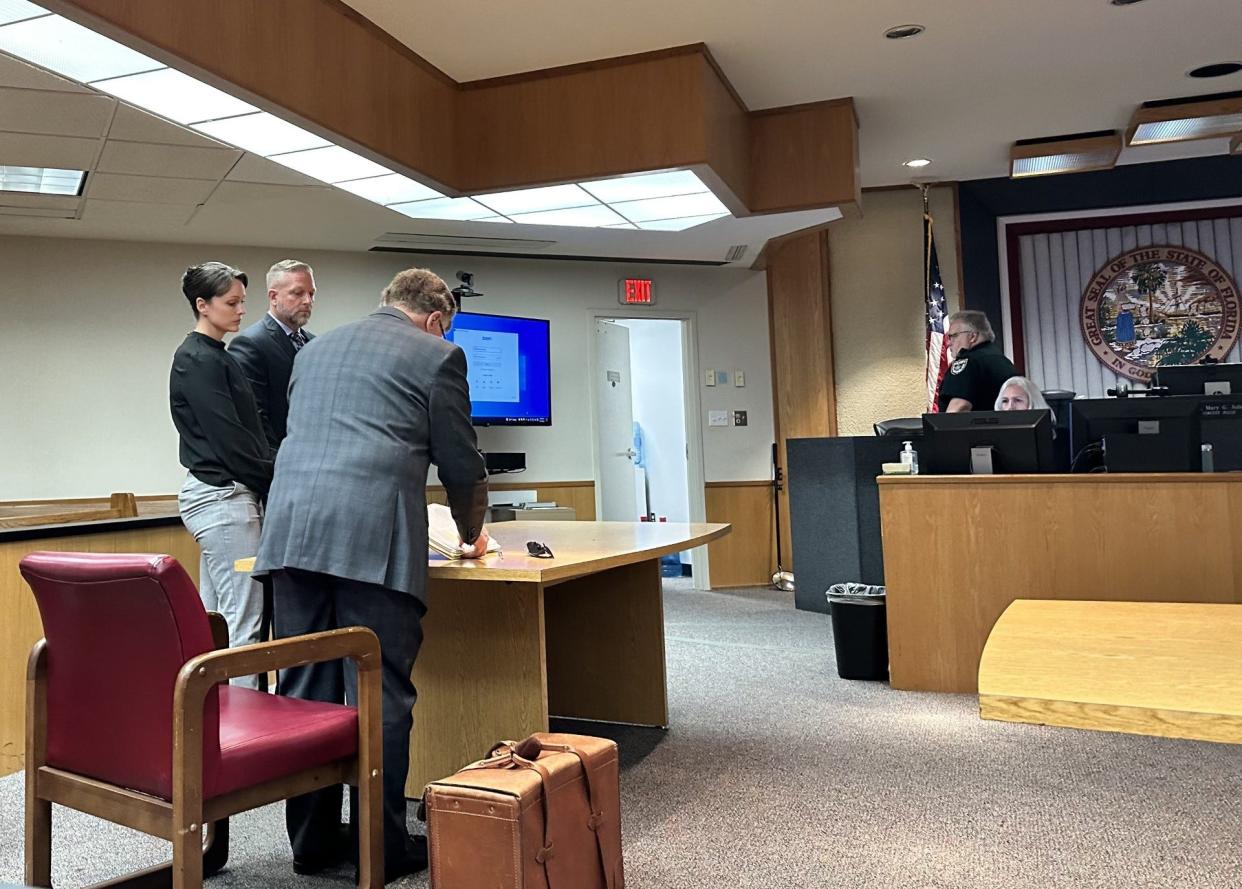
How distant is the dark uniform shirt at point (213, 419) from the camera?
9.45 feet

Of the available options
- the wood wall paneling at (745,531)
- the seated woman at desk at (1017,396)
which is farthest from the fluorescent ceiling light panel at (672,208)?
the wood wall paneling at (745,531)

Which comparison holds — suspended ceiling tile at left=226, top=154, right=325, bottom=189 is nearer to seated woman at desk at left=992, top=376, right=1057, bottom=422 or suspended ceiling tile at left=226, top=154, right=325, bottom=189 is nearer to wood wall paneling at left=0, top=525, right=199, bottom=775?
wood wall paneling at left=0, top=525, right=199, bottom=775

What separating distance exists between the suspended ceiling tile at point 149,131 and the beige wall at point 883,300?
4.72 meters

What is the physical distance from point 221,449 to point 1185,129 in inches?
234

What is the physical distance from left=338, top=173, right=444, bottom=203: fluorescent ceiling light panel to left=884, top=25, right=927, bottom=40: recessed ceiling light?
7.68 ft

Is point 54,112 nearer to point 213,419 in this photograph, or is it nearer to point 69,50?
point 69,50

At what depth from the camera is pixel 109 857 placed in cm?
259

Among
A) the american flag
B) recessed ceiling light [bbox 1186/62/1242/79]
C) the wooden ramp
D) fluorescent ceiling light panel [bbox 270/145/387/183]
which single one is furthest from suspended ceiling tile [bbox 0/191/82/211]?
recessed ceiling light [bbox 1186/62/1242/79]

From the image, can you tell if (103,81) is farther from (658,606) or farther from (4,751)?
(658,606)

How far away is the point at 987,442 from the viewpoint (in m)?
4.07

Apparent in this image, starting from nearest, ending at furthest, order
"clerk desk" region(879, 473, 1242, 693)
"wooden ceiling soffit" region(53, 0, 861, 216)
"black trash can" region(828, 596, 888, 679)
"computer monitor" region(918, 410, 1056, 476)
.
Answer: "clerk desk" region(879, 473, 1242, 693) → "wooden ceiling soffit" region(53, 0, 861, 216) → "computer monitor" region(918, 410, 1056, 476) → "black trash can" region(828, 596, 888, 679)

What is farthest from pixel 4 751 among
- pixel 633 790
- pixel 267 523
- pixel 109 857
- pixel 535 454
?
pixel 535 454

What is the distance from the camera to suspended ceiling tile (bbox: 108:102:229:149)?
4.01m

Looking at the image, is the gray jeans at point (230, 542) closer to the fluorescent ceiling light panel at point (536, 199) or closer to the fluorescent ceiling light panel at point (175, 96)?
the fluorescent ceiling light panel at point (175, 96)
